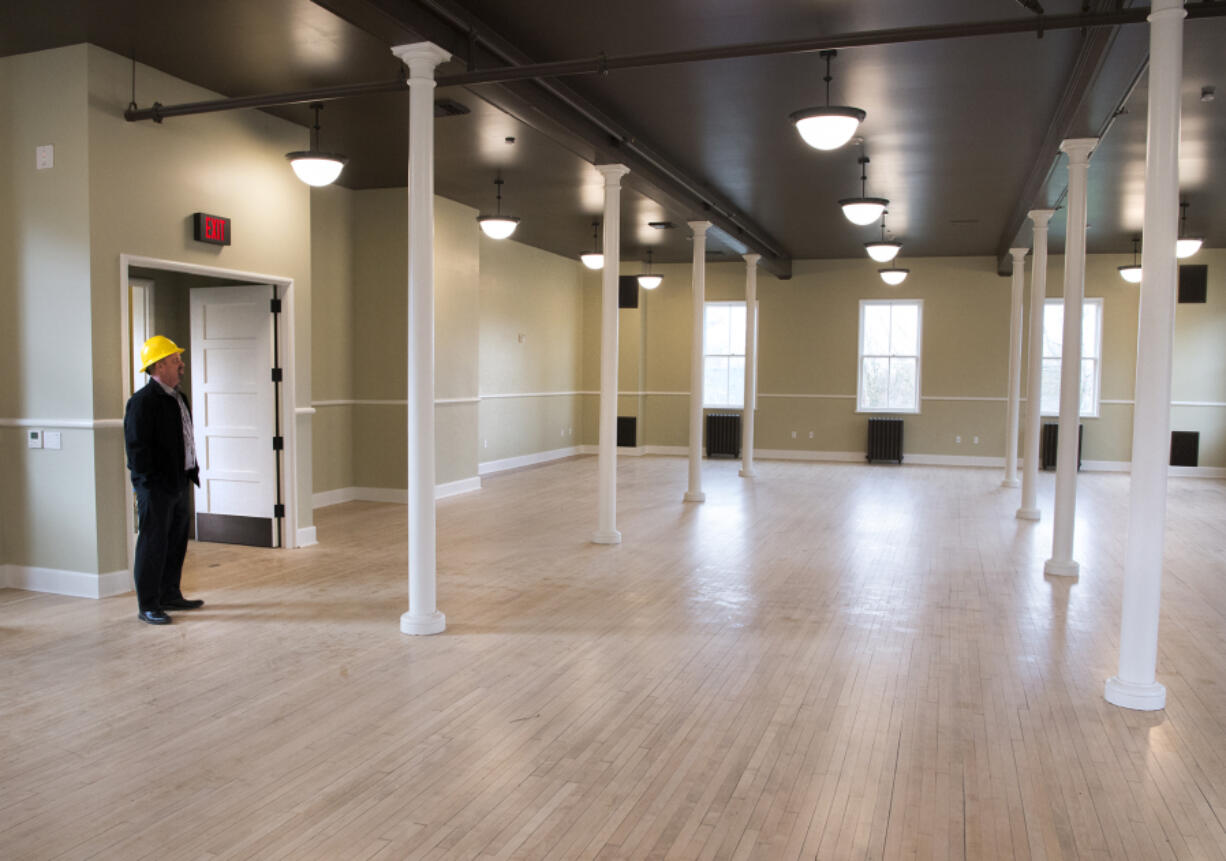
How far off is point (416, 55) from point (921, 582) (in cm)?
482

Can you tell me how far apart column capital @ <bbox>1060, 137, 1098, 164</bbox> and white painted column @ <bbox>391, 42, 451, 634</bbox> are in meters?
4.36

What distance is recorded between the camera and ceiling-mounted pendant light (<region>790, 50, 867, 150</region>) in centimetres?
540

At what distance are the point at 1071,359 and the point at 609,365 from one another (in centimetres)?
A: 358

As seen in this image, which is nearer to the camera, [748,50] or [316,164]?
[748,50]

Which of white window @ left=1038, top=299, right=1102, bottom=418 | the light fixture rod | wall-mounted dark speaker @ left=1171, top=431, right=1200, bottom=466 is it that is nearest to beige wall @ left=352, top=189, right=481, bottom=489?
the light fixture rod

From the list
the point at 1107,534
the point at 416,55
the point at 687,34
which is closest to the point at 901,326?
the point at 1107,534

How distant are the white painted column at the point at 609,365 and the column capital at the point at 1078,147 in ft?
10.8

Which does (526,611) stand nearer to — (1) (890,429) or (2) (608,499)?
(2) (608,499)

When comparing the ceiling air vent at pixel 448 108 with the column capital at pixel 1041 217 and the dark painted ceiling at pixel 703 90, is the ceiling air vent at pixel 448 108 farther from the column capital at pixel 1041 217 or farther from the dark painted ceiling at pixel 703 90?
the column capital at pixel 1041 217

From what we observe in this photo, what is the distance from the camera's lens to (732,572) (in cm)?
682

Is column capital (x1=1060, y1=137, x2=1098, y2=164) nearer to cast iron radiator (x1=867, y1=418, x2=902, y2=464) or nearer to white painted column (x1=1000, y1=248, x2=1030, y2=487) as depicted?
white painted column (x1=1000, y1=248, x2=1030, y2=487)

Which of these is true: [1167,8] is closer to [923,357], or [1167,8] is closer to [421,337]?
[421,337]

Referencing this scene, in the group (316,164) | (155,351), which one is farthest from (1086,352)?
(155,351)

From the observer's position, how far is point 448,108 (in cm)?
650
